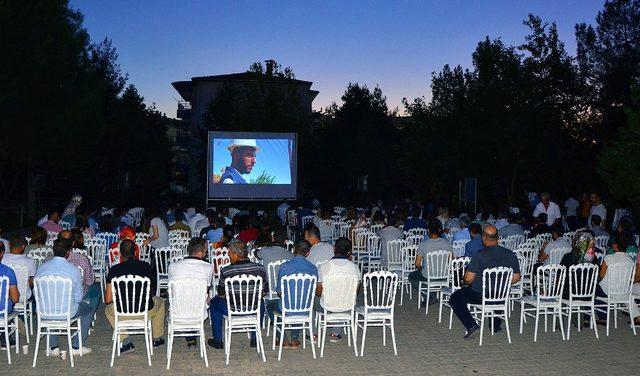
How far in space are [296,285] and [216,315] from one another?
1091mm

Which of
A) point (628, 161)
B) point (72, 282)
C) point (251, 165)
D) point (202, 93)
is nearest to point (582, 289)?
point (72, 282)

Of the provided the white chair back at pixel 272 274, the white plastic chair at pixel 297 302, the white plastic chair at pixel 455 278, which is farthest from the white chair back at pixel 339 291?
the white plastic chair at pixel 455 278

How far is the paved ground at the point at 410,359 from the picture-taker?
21.0ft

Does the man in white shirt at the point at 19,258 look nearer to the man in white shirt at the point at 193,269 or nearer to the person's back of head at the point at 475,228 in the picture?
the man in white shirt at the point at 193,269

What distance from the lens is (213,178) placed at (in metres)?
23.5

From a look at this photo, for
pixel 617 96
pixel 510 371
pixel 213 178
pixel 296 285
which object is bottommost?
pixel 510 371

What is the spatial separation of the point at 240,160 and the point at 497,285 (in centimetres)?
1686

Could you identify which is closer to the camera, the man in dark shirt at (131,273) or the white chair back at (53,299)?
the white chair back at (53,299)

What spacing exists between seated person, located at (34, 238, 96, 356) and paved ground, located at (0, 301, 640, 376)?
18cm

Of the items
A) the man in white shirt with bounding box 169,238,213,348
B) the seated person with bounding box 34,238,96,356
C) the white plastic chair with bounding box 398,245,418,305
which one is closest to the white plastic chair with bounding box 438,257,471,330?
the white plastic chair with bounding box 398,245,418,305

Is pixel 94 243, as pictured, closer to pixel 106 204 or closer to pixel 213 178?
pixel 213 178

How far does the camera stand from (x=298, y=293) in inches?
273

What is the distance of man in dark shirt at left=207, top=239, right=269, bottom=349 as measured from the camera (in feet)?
22.7

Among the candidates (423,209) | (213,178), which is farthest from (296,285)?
(213,178)
